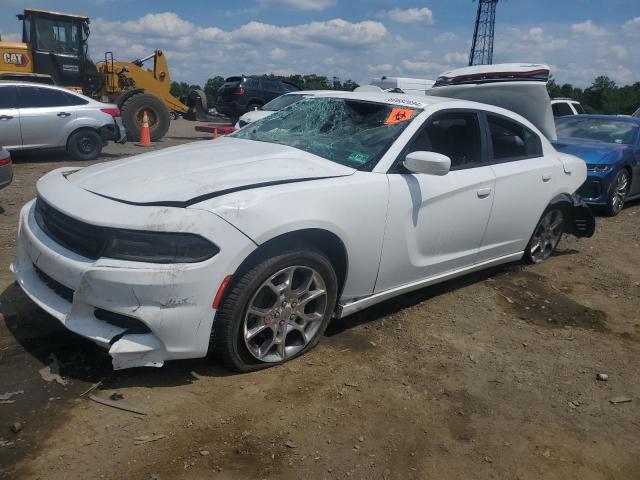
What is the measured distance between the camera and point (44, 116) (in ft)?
32.4

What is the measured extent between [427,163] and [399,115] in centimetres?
63

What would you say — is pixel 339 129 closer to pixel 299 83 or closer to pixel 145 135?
pixel 145 135

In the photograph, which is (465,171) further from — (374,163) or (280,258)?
(280,258)

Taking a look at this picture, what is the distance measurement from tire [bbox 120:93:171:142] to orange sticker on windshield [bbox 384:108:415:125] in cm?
1149

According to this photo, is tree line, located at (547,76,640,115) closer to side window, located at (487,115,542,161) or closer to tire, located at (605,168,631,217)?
tire, located at (605,168,631,217)

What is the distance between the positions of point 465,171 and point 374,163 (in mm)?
896

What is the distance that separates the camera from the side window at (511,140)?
4492 mm

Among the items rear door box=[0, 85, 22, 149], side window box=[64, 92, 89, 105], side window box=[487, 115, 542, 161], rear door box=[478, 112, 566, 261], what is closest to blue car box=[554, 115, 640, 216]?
rear door box=[478, 112, 566, 261]

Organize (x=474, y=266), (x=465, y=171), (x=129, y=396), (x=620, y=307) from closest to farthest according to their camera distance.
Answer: (x=129, y=396) < (x=465, y=171) < (x=474, y=266) < (x=620, y=307)

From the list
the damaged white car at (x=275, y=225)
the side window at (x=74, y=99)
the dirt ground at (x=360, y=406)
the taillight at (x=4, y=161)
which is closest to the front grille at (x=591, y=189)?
the damaged white car at (x=275, y=225)

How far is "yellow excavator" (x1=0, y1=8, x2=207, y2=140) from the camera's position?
13.1 metres

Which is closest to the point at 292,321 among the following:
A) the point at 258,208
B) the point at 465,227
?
the point at 258,208

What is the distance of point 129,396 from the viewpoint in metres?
2.87

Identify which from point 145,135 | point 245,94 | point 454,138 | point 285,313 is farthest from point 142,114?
point 285,313
